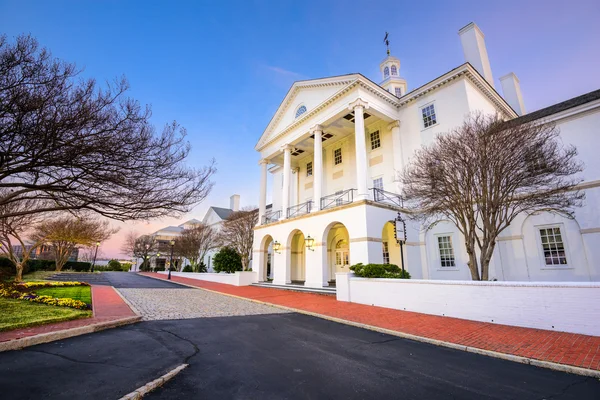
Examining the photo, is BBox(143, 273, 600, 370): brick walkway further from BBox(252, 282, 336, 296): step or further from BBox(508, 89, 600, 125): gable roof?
BBox(508, 89, 600, 125): gable roof

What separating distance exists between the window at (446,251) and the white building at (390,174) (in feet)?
0.17

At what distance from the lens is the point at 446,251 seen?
15891mm

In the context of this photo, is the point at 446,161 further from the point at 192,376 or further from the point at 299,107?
the point at 299,107

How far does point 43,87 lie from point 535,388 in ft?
37.0

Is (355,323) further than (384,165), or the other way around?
(384,165)

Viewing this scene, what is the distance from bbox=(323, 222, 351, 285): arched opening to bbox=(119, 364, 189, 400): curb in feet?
55.4

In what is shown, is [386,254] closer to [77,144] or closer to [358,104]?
[358,104]

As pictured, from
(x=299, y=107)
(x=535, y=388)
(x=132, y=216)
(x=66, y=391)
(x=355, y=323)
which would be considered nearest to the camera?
(x=66, y=391)

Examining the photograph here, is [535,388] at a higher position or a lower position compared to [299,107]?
lower

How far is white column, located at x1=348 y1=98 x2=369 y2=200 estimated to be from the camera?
50.6 ft

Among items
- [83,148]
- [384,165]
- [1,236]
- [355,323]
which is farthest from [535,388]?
[1,236]

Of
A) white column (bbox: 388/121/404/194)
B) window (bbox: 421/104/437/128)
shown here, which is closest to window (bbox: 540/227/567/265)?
white column (bbox: 388/121/404/194)

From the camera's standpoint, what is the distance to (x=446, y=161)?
1080 cm

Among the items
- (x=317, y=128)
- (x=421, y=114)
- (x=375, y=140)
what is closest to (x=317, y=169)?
(x=317, y=128)
